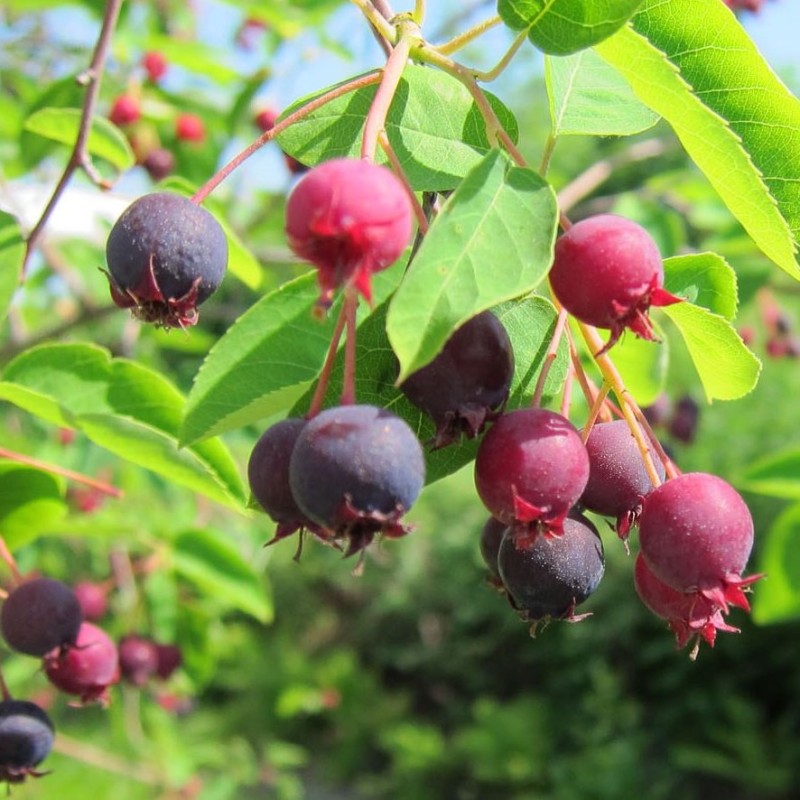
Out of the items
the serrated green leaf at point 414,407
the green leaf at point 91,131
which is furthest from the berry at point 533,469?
the green leaf at point 91,131

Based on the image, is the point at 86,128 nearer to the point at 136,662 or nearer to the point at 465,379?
the point at 465,379

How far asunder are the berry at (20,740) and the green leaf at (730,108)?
1125mm

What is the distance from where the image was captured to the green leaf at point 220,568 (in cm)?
216

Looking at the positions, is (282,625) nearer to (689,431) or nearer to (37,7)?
(689,431)

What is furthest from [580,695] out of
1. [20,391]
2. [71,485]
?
[20,391]

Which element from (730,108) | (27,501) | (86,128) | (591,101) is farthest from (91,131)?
(730,108)

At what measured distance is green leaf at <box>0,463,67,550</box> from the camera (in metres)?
1.45

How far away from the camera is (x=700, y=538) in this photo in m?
0.81

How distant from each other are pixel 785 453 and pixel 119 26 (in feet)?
7.24

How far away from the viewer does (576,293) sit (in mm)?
795

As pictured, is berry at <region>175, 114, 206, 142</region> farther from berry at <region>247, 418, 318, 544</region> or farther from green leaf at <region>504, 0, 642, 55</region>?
berry at <region>247, 418, 318, 544</region>

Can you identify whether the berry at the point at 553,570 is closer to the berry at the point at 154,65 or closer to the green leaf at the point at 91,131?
the green leaf at the point at 91,131

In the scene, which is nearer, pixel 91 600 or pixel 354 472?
pixel 354 472

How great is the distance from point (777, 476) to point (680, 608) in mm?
1319
